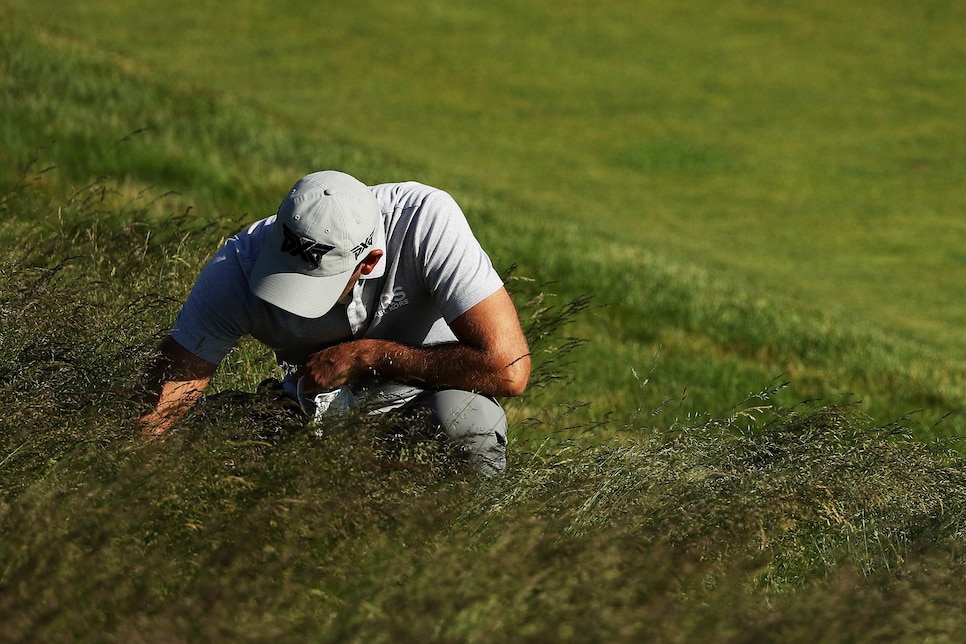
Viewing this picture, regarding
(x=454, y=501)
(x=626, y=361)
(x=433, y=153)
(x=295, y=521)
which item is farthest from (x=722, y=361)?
(x=433, y=153)

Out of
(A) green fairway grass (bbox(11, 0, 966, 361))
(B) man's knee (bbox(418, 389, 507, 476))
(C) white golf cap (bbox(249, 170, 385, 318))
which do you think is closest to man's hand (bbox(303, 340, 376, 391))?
(C) white golf cap (bbox(249, 170, 385, 318))

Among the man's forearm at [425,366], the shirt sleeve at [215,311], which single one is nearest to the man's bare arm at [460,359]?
the man's forearm at [425,366]

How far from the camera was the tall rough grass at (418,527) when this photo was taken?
2260mm

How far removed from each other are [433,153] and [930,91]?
24.5 feet

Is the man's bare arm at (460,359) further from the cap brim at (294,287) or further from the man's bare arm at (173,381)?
the man's bare arm at (173,381)

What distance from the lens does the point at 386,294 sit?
377cm

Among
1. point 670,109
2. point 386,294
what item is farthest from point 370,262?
point 670,109

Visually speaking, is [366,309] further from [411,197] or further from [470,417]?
[470,417]

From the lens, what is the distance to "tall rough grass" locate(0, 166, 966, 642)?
7.41ft

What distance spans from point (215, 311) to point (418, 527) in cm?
121

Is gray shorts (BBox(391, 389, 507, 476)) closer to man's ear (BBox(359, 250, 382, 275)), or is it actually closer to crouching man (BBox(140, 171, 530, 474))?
crouching man (BBox(140, 171, 530, 474))

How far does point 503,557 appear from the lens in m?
2.41

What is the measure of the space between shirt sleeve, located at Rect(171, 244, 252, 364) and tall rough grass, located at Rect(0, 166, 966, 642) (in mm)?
113

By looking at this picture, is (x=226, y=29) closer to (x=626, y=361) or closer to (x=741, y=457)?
(x=626, y=361)
